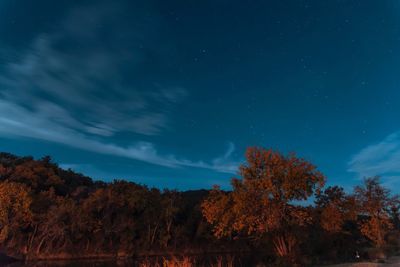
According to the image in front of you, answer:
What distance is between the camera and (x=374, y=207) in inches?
1954

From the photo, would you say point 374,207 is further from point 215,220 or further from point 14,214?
point 14,214

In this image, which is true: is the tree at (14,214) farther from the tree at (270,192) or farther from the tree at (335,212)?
the tree at (335,212)

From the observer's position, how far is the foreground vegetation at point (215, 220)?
31.8m

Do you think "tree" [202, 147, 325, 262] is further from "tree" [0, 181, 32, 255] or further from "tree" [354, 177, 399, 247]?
"tree" [0, 181, 32, 255]

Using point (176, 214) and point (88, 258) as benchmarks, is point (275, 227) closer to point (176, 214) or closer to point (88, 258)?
point (88, 258)

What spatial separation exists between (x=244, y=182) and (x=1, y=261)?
4738 cm

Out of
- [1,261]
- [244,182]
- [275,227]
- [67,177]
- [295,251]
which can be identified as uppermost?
[67,177]

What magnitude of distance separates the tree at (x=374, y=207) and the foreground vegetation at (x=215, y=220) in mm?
150

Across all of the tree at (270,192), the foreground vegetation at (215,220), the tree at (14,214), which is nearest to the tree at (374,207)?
the foreground vegetation at (215,220)

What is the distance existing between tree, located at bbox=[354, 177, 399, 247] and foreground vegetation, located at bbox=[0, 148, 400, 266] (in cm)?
15

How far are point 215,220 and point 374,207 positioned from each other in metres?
28.1

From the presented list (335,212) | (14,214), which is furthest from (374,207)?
(14,214)

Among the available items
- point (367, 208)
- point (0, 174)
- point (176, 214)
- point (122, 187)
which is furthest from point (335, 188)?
point (0, 174)

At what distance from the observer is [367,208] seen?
4881 centimetres
